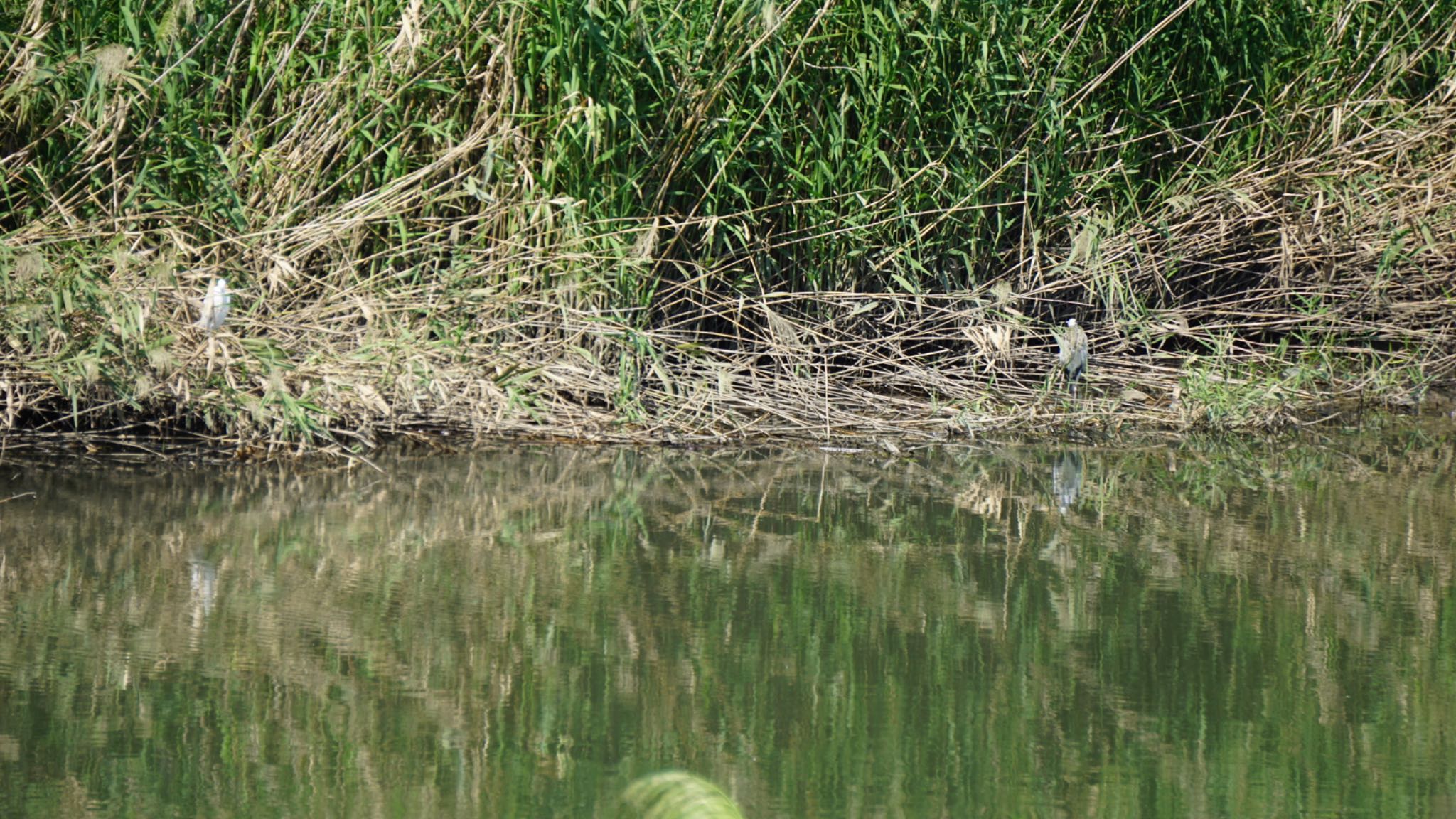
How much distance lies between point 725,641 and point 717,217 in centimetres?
215

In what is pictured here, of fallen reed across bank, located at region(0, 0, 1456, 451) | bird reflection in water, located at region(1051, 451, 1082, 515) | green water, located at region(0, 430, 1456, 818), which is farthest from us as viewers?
fallen reed across bank, located at region(0, 0, 1456, 451)

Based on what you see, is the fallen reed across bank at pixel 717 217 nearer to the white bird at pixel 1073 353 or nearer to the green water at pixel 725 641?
the white bird at pixel 1073 353

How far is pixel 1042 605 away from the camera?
2.95 meters

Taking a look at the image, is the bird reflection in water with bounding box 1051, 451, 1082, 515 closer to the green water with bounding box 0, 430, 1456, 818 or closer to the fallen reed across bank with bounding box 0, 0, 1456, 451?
the green water with bounding box 0, 430, 1456, 818

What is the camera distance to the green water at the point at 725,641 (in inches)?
81.4

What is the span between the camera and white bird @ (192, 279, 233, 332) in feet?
13.0

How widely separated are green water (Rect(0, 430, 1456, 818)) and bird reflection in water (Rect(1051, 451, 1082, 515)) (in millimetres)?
19

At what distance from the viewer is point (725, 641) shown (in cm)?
269

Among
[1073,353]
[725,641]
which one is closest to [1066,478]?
[1073,353]

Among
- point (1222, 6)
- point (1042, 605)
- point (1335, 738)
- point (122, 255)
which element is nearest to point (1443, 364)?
point (1222, 6)

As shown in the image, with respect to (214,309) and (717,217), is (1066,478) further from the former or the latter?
(214,309)

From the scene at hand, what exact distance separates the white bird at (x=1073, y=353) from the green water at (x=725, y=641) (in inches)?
30.0

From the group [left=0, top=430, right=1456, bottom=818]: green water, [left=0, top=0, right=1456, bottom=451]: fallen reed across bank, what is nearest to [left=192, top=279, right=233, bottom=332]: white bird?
[left=0, top=0, right=1456, bottom=451]: fallen reed across bank

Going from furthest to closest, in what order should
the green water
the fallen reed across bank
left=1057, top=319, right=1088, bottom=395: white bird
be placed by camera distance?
left=1057, top=319, right=1088, bottom=395: white bird < the fallen reed across bank < the green water
